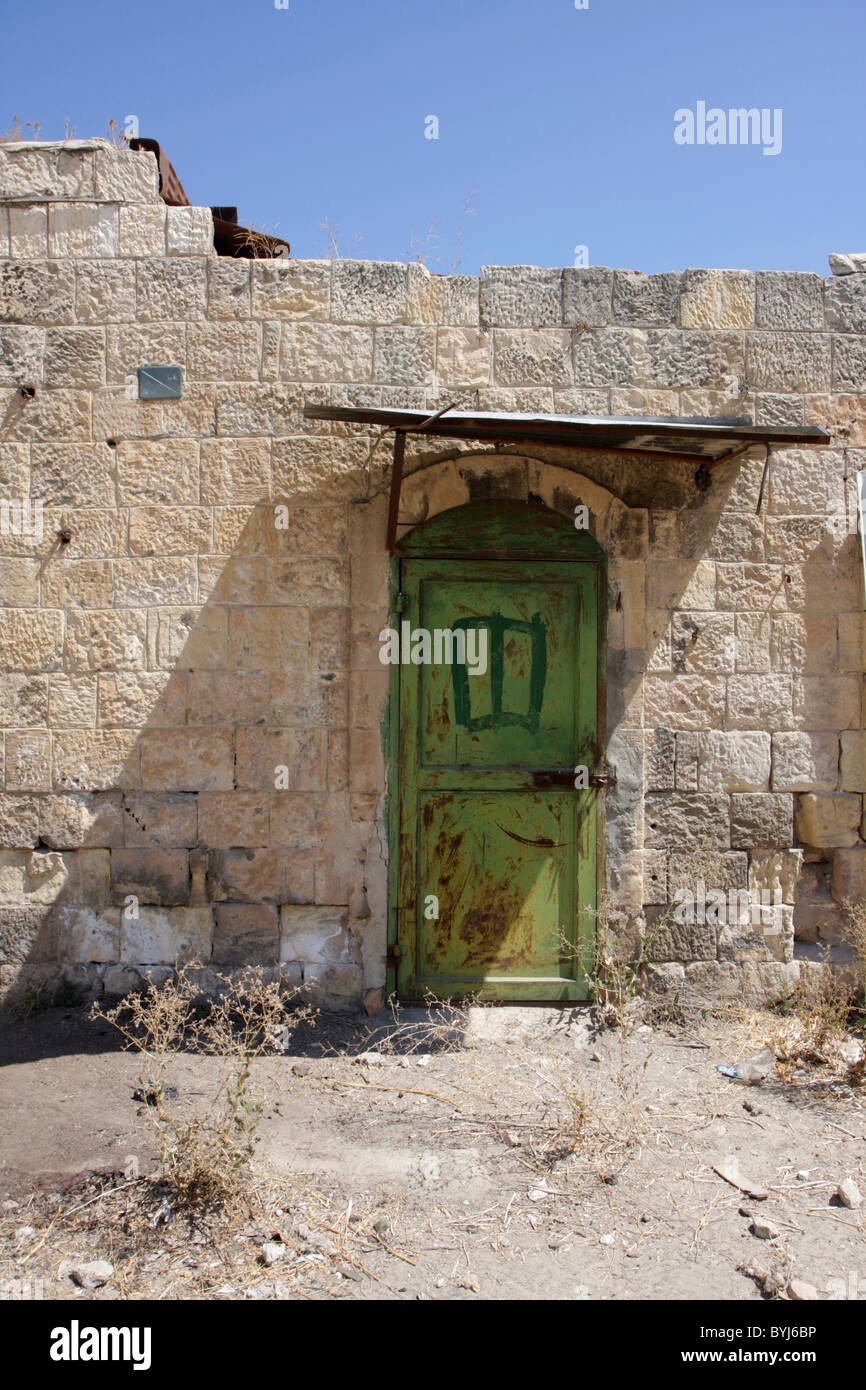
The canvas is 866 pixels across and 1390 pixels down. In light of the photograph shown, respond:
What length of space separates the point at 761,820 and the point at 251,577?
292 cm

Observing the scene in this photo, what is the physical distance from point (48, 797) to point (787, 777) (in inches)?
150

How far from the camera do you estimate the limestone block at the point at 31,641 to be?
465 centimetres

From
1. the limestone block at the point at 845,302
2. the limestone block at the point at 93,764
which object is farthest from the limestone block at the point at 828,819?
the limestone block at the point at 93,764

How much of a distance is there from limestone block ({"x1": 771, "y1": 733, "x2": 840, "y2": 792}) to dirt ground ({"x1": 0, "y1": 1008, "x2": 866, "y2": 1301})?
1289 mm

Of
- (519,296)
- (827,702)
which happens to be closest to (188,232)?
A: (519,296)

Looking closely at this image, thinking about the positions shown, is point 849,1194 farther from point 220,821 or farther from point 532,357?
point 532,357

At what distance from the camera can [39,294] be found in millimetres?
4688

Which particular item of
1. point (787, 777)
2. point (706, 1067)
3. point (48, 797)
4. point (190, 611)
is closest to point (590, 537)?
point (787, 777)

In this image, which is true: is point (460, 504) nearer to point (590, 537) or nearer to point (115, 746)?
point (590, 537)

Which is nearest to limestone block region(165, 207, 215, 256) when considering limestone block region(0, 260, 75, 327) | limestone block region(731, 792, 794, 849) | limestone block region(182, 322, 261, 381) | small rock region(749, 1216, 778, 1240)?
limestone block region(182, 322, 261, 381)

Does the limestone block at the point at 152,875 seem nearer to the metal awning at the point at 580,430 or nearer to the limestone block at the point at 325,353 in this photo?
the metal awning at the point at 580,430

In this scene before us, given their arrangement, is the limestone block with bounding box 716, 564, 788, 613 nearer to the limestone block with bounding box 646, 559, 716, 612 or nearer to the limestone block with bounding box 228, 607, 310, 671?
the limestone block with bounding box 646, 559, 716, 612

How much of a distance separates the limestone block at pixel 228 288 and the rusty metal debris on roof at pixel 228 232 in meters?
0.19

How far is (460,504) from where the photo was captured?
4.64 metres
